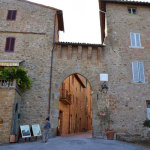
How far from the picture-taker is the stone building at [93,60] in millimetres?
14648

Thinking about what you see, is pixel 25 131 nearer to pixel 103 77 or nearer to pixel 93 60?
pixel 103 77

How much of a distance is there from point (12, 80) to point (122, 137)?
337 inches

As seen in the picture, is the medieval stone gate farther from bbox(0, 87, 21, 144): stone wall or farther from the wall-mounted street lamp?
bbox(0, 87, 21, 144): stone wall

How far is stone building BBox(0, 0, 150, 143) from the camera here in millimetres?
14648

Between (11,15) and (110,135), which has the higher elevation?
(11,15)

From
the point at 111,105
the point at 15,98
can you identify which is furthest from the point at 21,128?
the point at 111,105

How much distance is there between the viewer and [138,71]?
1578cm

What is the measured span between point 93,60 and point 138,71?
149 inches

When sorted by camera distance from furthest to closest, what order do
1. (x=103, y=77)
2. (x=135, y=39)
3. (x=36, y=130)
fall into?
(x=135, y=39)
(x=103, y=77)
(x=36, y=130)

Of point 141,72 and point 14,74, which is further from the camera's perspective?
point 141,72

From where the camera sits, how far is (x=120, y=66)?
1595 centimetres

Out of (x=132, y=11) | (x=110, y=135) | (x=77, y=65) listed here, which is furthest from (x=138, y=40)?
(x=110, y=135)

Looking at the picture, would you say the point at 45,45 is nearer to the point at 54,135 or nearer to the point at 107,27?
the point at 107,27

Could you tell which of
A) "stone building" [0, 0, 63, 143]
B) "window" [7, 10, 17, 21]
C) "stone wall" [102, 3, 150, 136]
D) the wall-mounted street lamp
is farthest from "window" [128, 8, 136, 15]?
"window" [7, 10, 17, 21]
